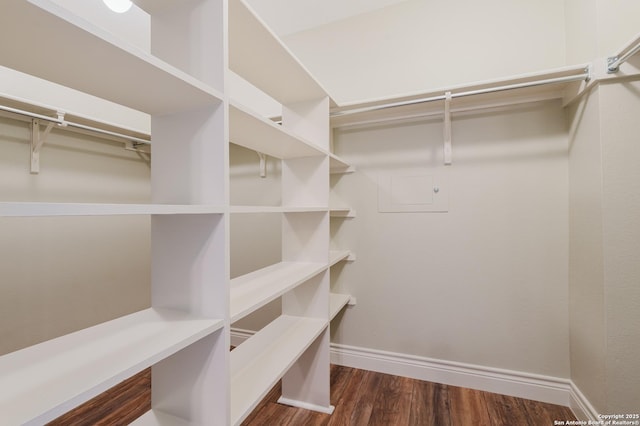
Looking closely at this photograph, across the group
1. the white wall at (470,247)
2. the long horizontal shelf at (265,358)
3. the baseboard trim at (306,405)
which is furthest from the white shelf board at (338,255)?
the baseboard trim at (306,405)

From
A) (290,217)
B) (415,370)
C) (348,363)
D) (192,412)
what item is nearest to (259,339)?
(192,412)

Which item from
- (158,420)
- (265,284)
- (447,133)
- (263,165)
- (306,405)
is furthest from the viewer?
(263,165)

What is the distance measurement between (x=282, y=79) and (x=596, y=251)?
1.82m

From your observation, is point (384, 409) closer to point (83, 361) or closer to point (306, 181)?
point (306, 181)

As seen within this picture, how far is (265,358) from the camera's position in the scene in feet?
4.19

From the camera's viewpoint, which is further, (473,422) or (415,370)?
(415,370)

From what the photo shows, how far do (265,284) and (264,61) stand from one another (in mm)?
1009

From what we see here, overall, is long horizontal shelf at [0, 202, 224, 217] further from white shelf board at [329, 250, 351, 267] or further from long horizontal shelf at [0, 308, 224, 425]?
white shelf board at [329, 250, 351, 267]

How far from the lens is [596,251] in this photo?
142 centimetres

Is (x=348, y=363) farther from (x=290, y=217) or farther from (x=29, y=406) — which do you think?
(x=29, y=406)

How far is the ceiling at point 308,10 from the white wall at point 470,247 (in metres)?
0.87

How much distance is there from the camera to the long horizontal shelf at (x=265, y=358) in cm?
102

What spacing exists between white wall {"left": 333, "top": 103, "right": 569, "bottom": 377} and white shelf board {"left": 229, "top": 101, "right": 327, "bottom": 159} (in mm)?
682

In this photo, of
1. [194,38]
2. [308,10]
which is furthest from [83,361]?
[308,10]
